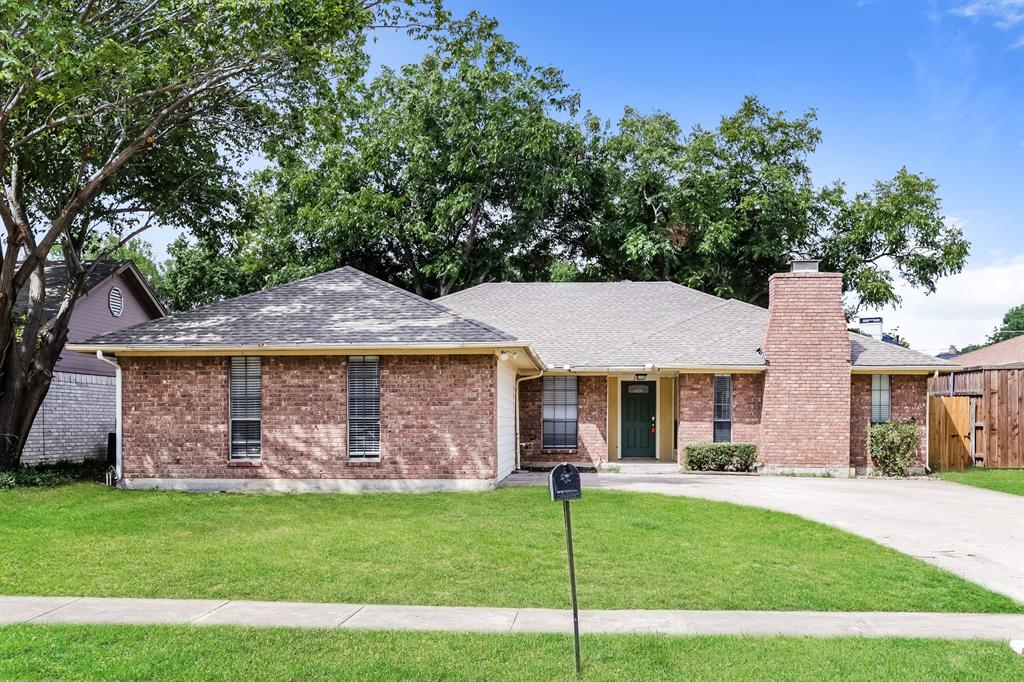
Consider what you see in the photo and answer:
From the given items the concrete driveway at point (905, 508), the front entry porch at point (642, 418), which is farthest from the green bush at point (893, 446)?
the front entry porch at point (642, 418)

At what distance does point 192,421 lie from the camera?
15.6 m

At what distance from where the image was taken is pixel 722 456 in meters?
19.3

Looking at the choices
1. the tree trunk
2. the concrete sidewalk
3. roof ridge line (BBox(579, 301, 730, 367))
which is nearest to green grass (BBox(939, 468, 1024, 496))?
roof ridge line (BBox(579, 301, 730, 367))

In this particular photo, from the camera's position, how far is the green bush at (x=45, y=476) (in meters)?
15.8

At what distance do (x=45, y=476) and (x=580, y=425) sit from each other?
11743 millimetres

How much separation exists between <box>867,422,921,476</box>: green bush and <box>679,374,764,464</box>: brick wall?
2.63 meters

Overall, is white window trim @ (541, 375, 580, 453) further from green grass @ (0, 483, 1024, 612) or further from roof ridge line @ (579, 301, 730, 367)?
green grass @ (0, 483, 1024, 612)

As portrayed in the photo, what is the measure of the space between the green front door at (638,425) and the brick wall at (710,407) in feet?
6.00

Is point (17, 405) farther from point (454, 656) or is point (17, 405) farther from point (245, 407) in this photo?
point (454, 656)

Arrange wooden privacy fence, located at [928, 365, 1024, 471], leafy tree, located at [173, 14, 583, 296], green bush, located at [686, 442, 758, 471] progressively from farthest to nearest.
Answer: leafy tree, located at [173, 14, 583, 296], wooden privacy fence, located at [928, 365, 1024, 471], green bush, located at [686, 442, 758, 471]

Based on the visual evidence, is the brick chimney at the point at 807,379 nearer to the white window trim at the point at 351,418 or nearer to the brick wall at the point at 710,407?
the brick wall at the point at 710,407

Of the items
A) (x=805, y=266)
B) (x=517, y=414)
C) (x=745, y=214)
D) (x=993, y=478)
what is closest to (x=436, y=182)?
(x=745, y=214)

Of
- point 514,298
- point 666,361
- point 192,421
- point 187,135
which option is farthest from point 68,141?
point 666,361

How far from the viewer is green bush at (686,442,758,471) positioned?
63.3 ft
